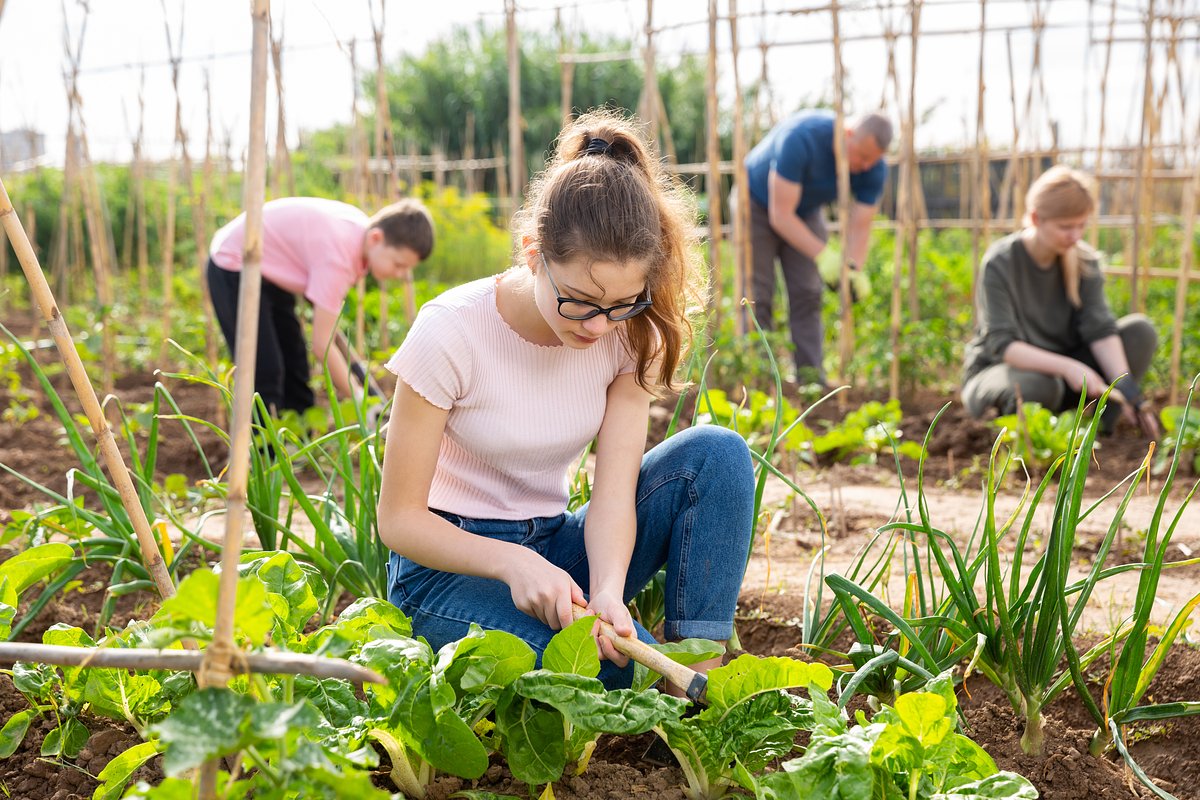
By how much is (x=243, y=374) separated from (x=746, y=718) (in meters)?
0.74

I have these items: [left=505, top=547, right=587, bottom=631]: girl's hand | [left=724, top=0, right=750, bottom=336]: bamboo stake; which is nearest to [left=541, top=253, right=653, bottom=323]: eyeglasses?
[left=505, top=547, right=587, bottom=631]: girl's hand

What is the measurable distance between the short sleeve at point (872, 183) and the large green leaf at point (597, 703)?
426 cm

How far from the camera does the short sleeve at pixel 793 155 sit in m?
4.79

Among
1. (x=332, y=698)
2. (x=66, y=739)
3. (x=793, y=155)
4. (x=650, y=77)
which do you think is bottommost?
(x=66, y=739)

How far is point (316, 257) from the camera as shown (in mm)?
3574

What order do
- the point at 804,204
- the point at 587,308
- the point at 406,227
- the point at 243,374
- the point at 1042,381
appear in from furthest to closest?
the point at 804,204
the point at 1042,381
the point at 406,227
the point at 587,308
the point at 243,374

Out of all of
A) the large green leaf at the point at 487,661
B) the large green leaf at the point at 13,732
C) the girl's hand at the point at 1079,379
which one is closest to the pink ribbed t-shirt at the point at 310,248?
the large green leaf at the point at 13,732

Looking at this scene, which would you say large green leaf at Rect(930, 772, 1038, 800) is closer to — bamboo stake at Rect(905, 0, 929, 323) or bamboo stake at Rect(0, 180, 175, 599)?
bamboo stake at Rect(0, 180, 175, 599)

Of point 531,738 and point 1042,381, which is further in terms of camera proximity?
point 1042,381

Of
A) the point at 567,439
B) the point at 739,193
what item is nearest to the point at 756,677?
the point at 567,439

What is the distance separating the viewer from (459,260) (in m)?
9.30

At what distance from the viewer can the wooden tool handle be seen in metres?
1.28

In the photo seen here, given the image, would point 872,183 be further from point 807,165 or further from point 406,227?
point 406,227

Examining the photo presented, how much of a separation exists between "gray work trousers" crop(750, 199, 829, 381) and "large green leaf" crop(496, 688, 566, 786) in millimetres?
4126
